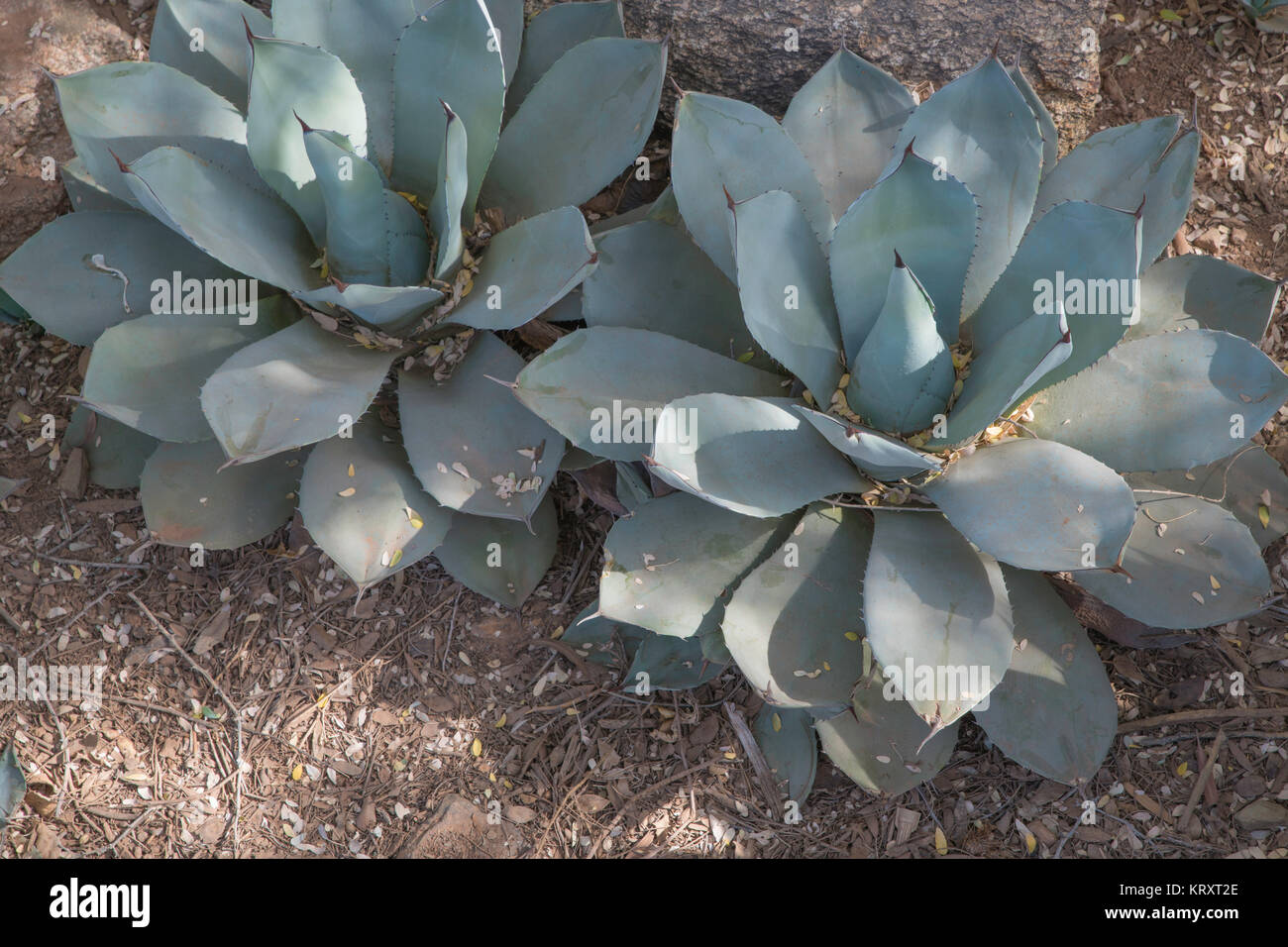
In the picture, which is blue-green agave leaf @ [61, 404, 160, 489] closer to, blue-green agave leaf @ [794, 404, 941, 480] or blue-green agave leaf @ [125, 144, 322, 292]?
blue-green agave leaf @ [125, 144, 322, 292]

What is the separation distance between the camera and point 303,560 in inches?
86.6

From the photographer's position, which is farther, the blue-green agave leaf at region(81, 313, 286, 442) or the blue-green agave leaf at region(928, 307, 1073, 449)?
the blue-green agave leaf at region(81, 313, 286, 442)

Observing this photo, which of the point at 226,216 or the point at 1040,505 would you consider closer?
the point at 1040,505

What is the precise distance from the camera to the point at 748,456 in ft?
5.31

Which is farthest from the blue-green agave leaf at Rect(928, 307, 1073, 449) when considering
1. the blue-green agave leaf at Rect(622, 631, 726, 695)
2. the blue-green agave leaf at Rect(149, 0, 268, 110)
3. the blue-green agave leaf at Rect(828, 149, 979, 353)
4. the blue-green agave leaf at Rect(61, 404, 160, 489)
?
the blue-green agave leaf at Rect(61, 404, 160, 489)

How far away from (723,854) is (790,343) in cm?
102

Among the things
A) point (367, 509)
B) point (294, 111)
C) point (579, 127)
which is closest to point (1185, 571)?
point (579, 127)

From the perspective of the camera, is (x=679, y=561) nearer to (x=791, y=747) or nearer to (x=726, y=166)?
(x=791, y=747)

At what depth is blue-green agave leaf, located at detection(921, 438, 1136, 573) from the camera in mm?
1461

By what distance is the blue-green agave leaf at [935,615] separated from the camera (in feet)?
4.91

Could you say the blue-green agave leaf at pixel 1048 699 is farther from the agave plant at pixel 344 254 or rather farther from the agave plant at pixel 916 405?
the agave plant at pixel 344 254

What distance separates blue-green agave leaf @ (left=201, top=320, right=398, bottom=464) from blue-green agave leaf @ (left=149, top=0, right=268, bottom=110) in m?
0.57

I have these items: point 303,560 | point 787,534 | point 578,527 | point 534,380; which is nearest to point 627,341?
point 534,380

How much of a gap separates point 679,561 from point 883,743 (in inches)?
21.4
